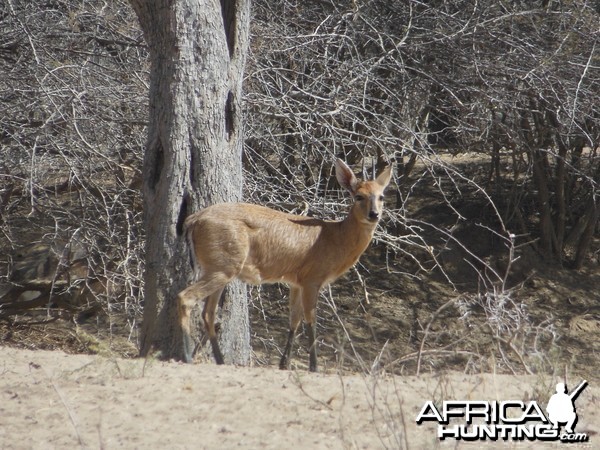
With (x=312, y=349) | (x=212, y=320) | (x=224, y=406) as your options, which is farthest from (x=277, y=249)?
(x=224, y=406)

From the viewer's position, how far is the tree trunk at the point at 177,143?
7984mm

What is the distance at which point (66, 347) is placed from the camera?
39.9 feet

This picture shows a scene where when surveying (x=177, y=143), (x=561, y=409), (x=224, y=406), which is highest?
(x=177, y=143)

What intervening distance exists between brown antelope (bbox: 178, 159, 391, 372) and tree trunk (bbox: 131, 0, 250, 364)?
22 centimetres

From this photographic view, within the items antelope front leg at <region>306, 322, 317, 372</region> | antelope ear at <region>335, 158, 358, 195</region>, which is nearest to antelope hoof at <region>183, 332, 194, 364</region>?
antelope front leg at <region>306, 322, 317, 372</region>

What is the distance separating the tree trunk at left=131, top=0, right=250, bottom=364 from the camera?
7.98m

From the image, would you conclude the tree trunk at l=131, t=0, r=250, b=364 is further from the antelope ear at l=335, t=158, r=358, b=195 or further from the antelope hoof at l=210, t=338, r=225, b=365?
the antelope ear at l=335, t=158, r=358, b=195

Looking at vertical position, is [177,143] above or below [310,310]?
above

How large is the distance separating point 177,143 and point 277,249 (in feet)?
4.23

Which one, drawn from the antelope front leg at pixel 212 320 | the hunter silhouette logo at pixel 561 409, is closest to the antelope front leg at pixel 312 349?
the antelope front leg at pixel 212 320

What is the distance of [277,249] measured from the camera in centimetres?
835

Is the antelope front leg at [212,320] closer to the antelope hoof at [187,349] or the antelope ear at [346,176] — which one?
the antelope hoof at [187,349]

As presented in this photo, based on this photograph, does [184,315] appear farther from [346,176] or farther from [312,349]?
[346,176]

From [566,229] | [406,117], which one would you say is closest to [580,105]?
[406,117]
